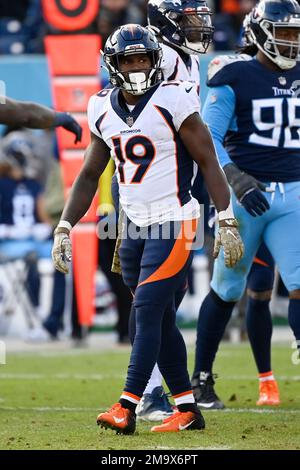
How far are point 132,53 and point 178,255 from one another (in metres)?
0.93

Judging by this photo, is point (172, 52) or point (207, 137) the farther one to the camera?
point (172, 52)

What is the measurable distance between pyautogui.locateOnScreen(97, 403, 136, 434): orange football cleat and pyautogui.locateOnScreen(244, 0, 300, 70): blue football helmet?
83.2 inches

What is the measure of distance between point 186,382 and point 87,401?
147 cm

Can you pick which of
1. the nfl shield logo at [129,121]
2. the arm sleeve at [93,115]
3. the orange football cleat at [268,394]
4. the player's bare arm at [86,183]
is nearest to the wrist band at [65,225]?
the player's bare arm at [86,183]

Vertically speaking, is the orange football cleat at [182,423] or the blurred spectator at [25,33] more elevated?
the blurred spectator at [25,33]

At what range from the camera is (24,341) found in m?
10.6

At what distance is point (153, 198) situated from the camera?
499 cm

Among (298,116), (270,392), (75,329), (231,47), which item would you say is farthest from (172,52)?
(231,47)

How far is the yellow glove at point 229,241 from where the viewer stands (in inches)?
192

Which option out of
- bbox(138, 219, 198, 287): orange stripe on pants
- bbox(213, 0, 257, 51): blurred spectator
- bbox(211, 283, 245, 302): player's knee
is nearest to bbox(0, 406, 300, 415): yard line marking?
bbox(211, 283, 245, 302): player's knee

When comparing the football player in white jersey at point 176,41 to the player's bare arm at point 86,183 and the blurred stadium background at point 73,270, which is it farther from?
the blurred stadium background at point 73,270

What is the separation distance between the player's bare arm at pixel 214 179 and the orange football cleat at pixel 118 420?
0.80 metres

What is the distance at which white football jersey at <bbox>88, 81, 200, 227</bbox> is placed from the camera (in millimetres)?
4910
